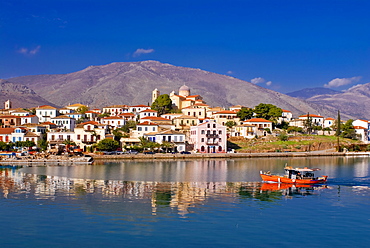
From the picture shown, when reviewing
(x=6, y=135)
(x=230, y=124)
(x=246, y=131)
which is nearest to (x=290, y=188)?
(x=246, y=131)

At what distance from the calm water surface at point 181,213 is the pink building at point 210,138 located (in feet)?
117

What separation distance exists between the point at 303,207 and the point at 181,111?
7123cm

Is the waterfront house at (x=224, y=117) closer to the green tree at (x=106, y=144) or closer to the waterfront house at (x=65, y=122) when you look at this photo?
the green tree at (x=106, y=144)

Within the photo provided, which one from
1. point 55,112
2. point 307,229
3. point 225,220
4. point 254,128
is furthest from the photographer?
point 55,112

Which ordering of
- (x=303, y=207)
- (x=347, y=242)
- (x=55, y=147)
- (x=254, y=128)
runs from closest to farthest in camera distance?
(x=347, y=242), (x=303, y=207), (x=55, y=147), (x=254, y=128)

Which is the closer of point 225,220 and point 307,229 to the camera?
point 307,229

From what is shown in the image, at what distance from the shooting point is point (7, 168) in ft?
175

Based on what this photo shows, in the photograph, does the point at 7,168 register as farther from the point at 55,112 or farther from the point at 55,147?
the point at 55,112

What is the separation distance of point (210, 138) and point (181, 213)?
50.9 meters

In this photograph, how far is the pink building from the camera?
7456 cm

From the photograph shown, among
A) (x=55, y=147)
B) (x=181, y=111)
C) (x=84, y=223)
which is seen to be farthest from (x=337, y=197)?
(x=181, y=111)

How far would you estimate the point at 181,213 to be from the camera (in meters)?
24.2

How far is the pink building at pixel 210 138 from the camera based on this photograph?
74562mm

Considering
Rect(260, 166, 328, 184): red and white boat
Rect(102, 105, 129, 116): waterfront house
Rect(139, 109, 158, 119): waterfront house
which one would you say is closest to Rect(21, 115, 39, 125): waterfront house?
Rect(139, 109, 158, 119): waterfront house
